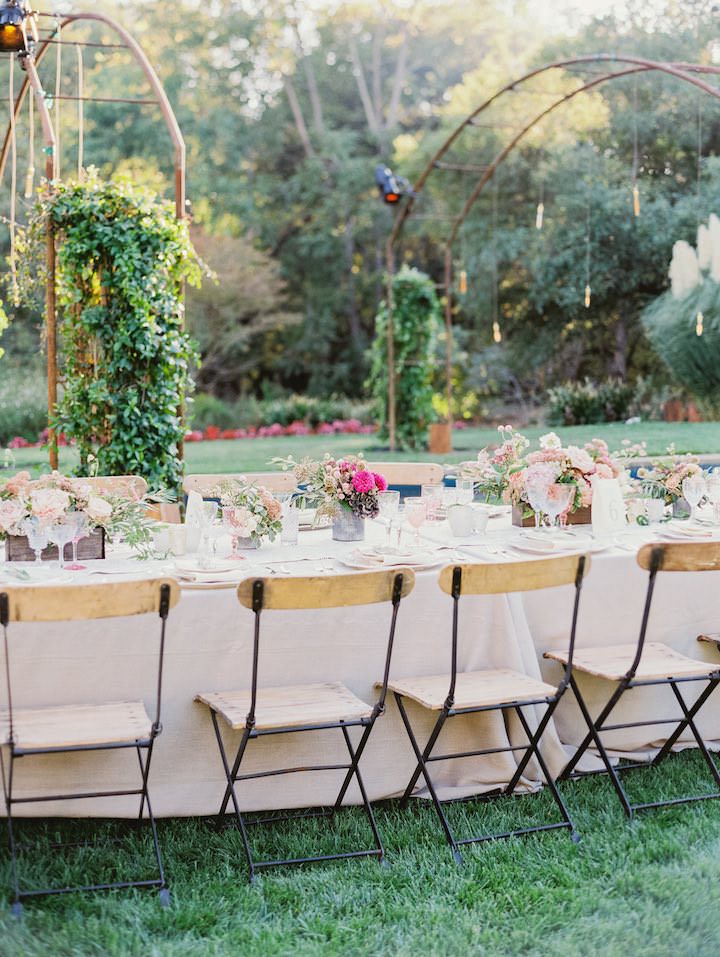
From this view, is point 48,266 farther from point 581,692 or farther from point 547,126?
point 547,126

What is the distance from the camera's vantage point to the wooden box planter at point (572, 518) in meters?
4.39

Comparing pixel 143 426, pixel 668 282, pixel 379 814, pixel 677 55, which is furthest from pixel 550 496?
pixel 677 55

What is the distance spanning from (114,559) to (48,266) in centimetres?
313

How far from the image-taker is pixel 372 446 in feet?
43.8

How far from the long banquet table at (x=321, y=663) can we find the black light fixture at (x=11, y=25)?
8.77 feet

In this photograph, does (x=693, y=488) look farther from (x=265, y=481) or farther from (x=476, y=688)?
(x=265, y=481)

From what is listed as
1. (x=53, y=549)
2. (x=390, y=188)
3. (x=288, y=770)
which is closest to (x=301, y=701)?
(x=288, y=770)

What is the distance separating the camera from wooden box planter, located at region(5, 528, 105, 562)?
363cm

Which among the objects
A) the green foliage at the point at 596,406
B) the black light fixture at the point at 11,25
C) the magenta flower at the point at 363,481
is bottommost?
the green foliage at the point at 596,406

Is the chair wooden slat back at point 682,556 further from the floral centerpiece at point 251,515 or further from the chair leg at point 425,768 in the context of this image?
the floral centerpiece at point 251,515

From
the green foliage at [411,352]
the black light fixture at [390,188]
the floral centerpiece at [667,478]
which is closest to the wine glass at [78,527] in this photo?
the floral centerpiece at [667,478]

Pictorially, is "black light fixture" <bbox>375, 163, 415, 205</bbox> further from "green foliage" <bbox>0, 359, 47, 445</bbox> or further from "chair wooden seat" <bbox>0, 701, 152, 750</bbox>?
"chair wooden seat" <bbox>0, 701, 152, 750</bbox>

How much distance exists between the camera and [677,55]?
685 inches

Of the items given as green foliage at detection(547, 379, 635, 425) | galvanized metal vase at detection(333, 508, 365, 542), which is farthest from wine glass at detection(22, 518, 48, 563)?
green foliage at detection(547, 379, 635, 425)
